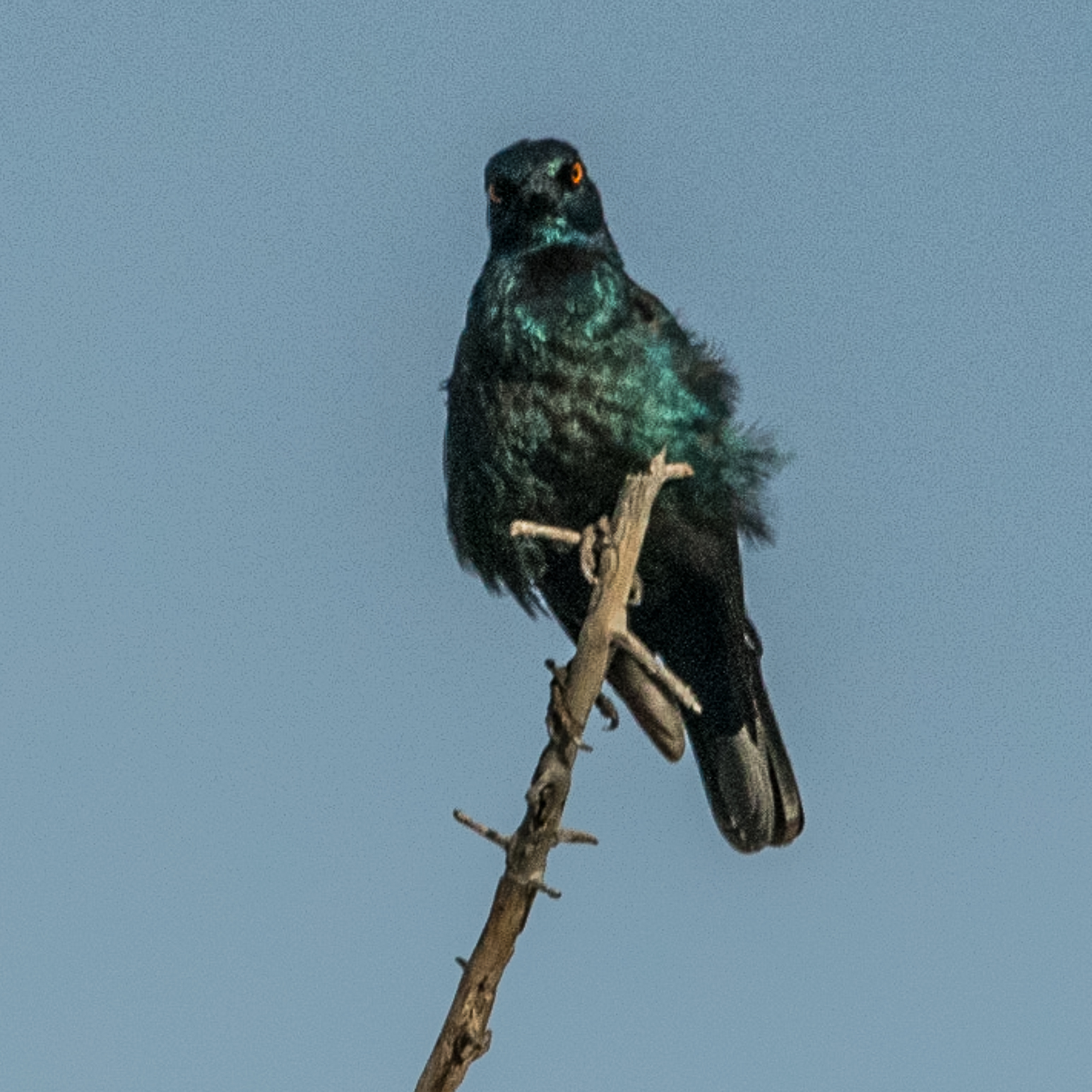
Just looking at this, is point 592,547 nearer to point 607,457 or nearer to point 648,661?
point 607,457

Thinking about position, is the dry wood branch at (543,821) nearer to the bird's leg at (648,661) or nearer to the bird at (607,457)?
the bird's leg at (648,661)

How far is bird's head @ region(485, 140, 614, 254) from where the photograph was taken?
30.2ft

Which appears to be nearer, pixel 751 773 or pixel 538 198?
pixel 538 198

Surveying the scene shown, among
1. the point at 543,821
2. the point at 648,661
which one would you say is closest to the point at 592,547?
the point at 648,661

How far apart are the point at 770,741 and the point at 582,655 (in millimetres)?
2869

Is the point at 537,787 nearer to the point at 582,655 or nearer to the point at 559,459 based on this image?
the point at 582,655

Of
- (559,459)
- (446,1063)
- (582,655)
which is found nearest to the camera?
(446,1063)

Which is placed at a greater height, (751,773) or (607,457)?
(607,457)

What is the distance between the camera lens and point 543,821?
6.45 m

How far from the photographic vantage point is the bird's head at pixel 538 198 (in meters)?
9.21

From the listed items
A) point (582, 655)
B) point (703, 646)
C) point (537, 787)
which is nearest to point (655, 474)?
point (582, 655)

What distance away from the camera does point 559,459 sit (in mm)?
8578

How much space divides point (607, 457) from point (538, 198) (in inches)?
53.4

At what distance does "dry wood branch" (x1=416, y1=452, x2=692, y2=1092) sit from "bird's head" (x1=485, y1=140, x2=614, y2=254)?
245cm
